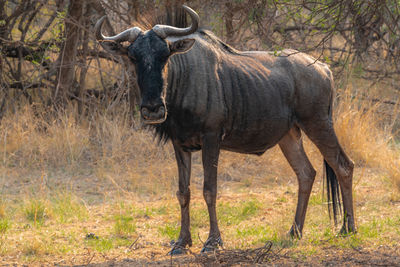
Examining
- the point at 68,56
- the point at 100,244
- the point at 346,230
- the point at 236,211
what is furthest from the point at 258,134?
the point at 68,56

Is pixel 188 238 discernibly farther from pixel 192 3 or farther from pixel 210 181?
pixel 192 3

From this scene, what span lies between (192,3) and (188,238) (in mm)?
3480

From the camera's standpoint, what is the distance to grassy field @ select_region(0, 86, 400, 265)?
14.9 feet

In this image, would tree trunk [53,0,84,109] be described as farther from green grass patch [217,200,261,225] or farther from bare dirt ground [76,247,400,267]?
bare dirt ground [76,247,400,267]

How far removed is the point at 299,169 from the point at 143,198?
7.02 feet

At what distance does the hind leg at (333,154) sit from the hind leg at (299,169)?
0.69 feet

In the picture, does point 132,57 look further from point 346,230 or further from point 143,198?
point 143,198

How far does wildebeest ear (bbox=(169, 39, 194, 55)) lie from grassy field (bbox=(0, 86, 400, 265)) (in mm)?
736

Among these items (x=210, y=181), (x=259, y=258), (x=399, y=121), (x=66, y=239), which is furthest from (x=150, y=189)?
(x=399, y=121)

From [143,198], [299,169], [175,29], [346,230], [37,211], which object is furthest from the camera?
[143,198]

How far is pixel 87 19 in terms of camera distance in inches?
330

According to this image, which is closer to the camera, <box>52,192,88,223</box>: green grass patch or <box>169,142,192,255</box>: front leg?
<box>169,142,192,255</box>: front leg

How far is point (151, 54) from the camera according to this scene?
13.4ft

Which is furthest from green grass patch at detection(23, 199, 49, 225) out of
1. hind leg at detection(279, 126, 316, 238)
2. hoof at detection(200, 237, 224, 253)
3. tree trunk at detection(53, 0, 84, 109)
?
tree trunk at detection(53, 0, 84, 109)
